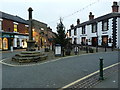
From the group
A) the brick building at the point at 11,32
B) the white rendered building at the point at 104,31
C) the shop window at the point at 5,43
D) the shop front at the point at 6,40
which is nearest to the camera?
the shop front at the point at 6,40

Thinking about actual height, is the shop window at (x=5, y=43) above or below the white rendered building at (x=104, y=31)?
below

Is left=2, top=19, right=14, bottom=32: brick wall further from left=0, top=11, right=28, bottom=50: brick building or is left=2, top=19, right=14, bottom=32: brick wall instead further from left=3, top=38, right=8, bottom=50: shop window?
left=3, top=38, right=8, bottom=50: shop window

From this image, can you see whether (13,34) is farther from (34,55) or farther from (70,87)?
(70,87)

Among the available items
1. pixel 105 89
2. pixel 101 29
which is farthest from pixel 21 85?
pixel 101 29

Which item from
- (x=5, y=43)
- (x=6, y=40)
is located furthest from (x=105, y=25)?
(x=5, y=43)

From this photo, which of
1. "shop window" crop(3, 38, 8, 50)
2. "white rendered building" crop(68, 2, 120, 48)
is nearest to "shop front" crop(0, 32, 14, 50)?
"shop window" crop(3, 38, 8, 50)

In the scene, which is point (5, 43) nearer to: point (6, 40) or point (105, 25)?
point (6, 40)

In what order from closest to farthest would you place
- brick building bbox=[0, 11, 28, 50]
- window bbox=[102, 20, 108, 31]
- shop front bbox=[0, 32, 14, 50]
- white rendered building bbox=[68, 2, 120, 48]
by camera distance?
shop front bbox=[0, 32, 14, 50], brick building bbox=[0, 11, 28, 50], white rendered building bbox=[68, 2, 120, 48], window bbox=[102, 20, 108, 31]

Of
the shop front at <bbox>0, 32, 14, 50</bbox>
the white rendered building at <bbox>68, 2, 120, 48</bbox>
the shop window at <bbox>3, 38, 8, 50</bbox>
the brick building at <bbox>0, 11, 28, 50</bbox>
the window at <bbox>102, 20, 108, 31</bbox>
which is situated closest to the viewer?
the shop front at <bbox>0, 32, 14, 50</bbox>

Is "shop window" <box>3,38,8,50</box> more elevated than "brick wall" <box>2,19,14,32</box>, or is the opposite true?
"brick wall" <box>2,19,14,32</box>

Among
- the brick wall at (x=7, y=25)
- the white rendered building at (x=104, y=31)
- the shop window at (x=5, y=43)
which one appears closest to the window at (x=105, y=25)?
the white rendered building at (x=104, y=31)

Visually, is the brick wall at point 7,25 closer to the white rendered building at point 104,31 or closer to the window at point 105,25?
the white rendered building at point 104,31

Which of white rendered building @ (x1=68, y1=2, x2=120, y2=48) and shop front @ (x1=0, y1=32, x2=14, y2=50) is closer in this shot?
shop front @ (x1=0, y1=32, x2=14, y2=50)

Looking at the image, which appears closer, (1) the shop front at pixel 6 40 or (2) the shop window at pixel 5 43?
(1) the shop front at pixel 6 40
